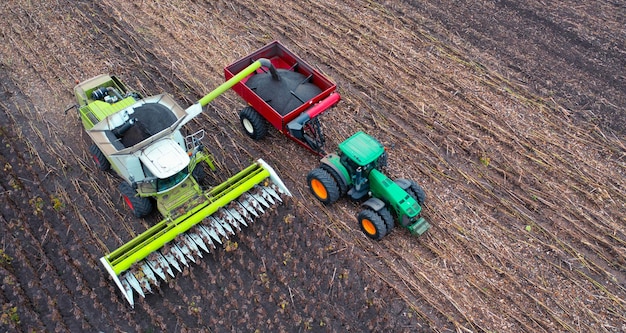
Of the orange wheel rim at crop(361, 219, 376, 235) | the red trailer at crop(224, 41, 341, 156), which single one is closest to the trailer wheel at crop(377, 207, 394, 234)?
the orange wheel rim at crop(361, 219, 376, 235)

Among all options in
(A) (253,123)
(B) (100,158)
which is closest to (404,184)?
(A) (253,123)

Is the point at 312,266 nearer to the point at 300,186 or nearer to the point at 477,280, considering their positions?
the point at 300,186

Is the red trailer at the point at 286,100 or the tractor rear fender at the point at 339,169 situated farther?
the red trailer at the point at 286,100

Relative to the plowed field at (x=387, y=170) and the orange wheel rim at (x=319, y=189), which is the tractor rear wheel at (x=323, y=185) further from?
the plowed field at (x=387, y=170)

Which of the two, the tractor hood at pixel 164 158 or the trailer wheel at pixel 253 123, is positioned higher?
the tractor hood at pixel 164 158

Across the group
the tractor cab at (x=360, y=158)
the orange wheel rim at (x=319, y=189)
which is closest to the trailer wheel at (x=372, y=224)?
the tractor cab at (x=360, y=158)

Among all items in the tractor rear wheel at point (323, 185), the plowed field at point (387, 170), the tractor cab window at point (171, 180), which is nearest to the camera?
the plowed field at point (387, 170)

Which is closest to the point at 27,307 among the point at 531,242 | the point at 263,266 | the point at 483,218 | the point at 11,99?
the point at 263,266
